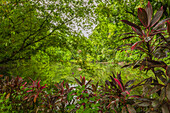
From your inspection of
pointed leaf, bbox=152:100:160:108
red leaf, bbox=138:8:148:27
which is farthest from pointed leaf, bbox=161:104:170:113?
red leaf, bbox=138:8:148:27

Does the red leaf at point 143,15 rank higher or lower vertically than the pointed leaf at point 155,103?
higher

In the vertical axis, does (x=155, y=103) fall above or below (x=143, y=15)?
below

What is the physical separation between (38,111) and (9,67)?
381 centimetres

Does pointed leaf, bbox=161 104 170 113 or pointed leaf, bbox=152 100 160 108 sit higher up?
pointed leaf, bbox=152 100 160 108

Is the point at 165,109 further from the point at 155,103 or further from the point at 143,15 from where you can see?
the point at 143,15

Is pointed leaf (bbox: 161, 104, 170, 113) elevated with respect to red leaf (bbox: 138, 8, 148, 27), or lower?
lower

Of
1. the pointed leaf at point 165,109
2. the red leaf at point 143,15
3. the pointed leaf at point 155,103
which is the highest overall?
the red leaf at point 143,15

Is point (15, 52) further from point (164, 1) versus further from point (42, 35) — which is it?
point (164, 1)

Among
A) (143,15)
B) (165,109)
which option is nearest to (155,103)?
(165,109)

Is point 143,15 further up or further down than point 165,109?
further up

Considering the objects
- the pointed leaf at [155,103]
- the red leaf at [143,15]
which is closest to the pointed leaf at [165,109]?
the pointed leaf at [155,103]

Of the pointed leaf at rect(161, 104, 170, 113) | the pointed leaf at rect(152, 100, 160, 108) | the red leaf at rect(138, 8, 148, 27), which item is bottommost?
the pointed leaf at rect(161, 104, 170, 113)

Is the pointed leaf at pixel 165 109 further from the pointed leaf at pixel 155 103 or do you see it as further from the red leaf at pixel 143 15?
the red leaf at pixel 143 15

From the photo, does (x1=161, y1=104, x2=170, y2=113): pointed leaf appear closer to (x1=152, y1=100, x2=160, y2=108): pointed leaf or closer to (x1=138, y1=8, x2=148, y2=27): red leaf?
(x1=152, y1=100, x2=160, y2=108): pointed leaf
